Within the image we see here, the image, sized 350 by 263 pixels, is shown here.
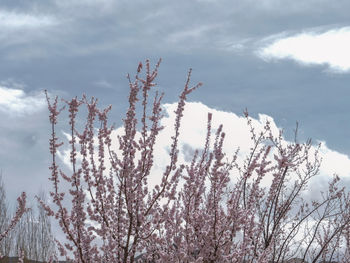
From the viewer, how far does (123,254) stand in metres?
4.86

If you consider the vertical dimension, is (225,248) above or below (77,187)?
below

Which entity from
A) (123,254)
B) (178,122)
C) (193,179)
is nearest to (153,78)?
(178,122)

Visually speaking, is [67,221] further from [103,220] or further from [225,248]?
[225,248]

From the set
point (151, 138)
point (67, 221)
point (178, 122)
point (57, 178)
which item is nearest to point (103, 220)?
point (67, 221)

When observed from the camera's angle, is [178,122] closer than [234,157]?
Yes

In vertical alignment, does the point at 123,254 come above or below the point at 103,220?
below

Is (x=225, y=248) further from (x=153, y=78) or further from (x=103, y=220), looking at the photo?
(x=153, y=78)

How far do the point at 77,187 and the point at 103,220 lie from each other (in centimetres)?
55

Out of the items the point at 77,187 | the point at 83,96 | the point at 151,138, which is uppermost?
the point at 83,96

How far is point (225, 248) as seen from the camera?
486cm

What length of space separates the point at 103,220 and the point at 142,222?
1.64 feet

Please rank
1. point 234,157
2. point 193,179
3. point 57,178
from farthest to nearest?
point 234,157, point 193,179, point 57,178

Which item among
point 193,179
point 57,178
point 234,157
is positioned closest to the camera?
point 57,178

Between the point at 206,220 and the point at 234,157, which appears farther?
the point at 234,157
